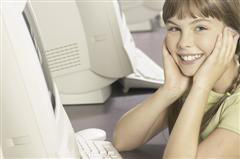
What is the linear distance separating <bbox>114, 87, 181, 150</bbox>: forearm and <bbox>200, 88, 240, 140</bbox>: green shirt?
151 mm

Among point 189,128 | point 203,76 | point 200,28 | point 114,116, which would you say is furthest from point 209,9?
point 114,116

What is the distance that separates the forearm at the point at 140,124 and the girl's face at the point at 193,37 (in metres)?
0.15

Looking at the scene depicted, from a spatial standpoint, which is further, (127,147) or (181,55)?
(127,147)

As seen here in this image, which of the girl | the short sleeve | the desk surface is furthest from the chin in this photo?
the desk surface

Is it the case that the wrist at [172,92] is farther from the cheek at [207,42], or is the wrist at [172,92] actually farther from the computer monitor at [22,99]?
the computer monitor at [22,99]

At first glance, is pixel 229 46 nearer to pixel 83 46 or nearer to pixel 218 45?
pixel 218 45

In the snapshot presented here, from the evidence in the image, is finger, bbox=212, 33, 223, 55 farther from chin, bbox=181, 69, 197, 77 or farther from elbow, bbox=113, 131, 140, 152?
elbow, bbox=113, 131, 140, 152

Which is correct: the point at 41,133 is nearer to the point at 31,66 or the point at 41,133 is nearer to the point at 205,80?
the point at 31,66

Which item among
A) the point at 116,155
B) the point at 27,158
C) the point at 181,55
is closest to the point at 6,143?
the point at 27,158

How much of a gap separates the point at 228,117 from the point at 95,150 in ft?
0.95

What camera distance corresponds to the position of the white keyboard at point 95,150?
3.38ft

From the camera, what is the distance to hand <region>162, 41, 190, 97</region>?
116 centimetres

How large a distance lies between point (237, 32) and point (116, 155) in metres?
0.37

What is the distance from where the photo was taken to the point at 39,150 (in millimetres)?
807
